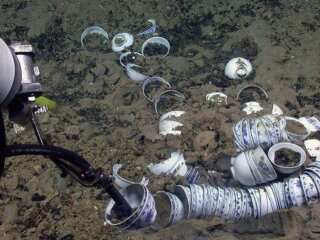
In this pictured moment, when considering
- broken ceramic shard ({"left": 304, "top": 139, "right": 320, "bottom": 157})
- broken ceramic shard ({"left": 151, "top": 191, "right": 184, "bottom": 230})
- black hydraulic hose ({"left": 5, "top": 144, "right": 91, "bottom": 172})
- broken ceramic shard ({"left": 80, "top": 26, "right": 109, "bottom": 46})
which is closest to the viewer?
black hydraulic hose ({"left": 5, "top": 144, "right": 91, "bottom": 172})

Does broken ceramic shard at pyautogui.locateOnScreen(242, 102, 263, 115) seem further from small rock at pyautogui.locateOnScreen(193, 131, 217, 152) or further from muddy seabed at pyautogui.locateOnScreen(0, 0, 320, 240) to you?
small rock at pyautogui.locateOnScreen(193, 131, 217, 152)

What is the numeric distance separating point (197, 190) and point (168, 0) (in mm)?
3091

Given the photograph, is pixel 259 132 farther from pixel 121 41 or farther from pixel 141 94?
pixel 121 41

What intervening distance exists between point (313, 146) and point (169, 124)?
125 centimetres

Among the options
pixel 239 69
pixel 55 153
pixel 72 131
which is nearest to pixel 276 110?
pixel 239 69

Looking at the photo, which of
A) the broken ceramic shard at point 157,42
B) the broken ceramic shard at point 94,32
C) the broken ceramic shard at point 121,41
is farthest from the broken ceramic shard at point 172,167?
the broken ceramic shard at point 94,32

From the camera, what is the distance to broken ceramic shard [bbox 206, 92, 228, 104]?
4.09 meters

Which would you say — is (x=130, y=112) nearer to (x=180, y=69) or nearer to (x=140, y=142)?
(x=140, y=142)

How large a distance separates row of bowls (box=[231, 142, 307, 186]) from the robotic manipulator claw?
1.22 metres

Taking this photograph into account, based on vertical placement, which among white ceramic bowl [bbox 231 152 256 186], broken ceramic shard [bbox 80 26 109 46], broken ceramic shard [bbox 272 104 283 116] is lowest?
white ceramic bowl [bbox 231 152 256 186]

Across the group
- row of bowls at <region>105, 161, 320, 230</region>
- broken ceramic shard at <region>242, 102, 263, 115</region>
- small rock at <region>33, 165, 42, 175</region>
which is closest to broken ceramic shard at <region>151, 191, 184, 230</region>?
row of bowls at <region>105, 161, 320, 230</region>

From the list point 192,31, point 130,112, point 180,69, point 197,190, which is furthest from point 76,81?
point 197,190

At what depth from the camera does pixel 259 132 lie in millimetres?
3436

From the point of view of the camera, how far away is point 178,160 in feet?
11.2
